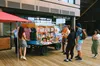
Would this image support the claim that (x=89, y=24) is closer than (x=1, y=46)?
No

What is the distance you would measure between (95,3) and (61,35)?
2484cm

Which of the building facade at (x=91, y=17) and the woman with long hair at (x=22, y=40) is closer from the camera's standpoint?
the woman with long hair at (x=22, y=40)

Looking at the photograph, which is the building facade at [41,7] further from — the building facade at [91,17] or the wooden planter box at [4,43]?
the building facade at [91,17]

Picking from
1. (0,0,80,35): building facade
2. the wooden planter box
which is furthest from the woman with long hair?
(0,0,80,35): building facade

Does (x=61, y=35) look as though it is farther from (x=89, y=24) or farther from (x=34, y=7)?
(x=89, y=24)

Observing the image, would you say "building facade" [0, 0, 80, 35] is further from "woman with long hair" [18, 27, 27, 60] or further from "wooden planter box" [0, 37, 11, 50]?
"woman with long hair" [18, 27, 27, 60]

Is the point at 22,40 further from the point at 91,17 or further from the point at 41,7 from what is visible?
the point at 91,17

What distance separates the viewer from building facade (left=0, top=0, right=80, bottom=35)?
17.2 m

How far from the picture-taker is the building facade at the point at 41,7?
17.2 m

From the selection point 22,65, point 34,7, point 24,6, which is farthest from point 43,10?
point 22,65

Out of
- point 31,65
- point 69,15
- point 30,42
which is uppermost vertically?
point 69,15

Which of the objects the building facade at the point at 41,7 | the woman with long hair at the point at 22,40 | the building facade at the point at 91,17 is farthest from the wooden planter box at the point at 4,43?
the building facade at the point at 91,17

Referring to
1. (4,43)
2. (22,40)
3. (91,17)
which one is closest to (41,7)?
(4,43)

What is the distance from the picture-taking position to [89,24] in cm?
3638
